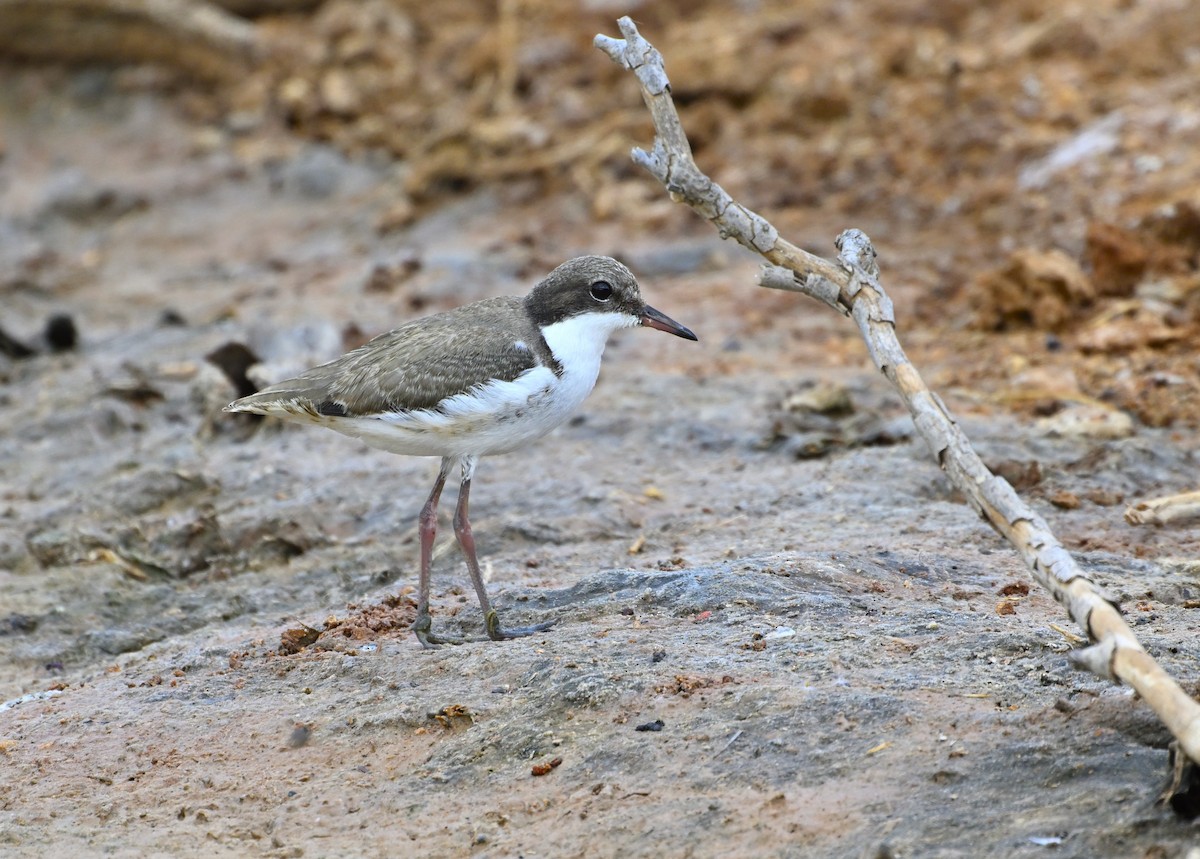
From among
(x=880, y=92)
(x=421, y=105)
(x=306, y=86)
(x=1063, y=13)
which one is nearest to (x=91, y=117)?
(x=306, y=86)

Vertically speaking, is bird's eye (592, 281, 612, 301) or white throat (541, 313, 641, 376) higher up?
bird's eye (592, 281, 612, 301)

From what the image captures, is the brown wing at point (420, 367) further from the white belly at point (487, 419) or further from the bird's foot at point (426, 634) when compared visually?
the bird's foot at point (426, 634)

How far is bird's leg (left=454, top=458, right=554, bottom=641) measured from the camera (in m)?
5.94

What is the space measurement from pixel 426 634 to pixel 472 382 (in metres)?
1.08

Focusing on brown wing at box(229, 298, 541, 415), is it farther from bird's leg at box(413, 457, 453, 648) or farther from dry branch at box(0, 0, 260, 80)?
dry branch at box(0, 0, 260, 80)

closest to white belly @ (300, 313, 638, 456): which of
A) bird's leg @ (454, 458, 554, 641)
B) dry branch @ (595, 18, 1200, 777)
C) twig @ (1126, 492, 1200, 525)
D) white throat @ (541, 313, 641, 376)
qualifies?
white throat @ (541, 313, 641, 376)

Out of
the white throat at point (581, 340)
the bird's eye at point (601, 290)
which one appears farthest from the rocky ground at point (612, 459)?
the bird's eye at point (601, 290)

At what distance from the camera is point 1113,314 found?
359 inches

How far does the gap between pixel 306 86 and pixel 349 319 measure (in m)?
5.61

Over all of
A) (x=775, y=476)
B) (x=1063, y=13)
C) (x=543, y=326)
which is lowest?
(x=775, y=476)

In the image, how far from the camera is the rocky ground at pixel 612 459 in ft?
15.2

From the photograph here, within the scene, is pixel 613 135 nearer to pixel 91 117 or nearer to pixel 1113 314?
pixel 1113 314

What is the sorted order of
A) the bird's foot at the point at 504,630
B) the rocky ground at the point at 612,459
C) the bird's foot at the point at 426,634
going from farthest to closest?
the bird's foot at the point at 426,634
the bird's foot at the point at 504,630
the rocky ground at the point at 612,459

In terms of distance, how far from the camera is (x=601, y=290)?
21.4ft
